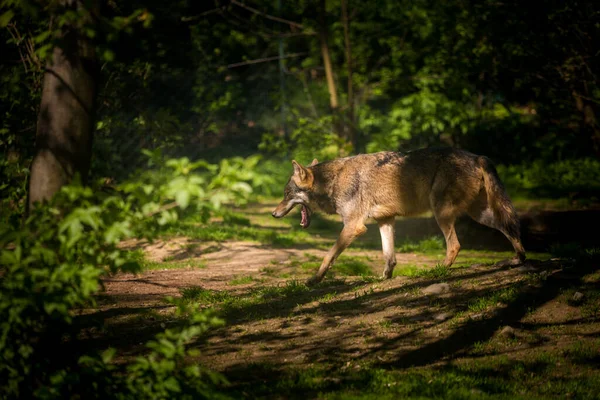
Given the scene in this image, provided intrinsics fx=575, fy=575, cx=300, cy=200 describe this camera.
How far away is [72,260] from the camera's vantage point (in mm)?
3777

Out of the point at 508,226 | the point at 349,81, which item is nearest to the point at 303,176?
the point at 508,226

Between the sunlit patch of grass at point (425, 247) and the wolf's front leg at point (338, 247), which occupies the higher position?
→ the wolf's front leg at point (338, 247)

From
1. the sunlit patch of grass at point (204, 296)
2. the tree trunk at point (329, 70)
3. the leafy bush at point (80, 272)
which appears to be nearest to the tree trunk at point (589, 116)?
the tree trunk at point (329, 70)

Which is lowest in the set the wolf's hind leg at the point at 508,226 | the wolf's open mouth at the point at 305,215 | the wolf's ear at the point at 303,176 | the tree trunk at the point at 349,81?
the wolf's hind leg at the point at 508,226

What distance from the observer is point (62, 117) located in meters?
4.67

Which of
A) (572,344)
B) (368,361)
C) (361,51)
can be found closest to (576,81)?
(361,51)

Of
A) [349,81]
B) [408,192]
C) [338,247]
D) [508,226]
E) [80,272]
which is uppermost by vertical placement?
[349,81]

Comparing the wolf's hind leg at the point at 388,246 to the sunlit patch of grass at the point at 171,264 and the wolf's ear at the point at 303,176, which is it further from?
the sunlit patch of grass at the point at 171,264

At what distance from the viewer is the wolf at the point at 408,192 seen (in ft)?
28.6

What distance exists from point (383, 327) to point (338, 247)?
8.93 feet

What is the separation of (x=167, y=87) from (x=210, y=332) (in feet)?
60.9

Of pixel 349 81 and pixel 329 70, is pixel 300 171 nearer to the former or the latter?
pixel 349 81

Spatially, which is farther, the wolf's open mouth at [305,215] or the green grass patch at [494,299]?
the wolf's open mouth at [305,215]

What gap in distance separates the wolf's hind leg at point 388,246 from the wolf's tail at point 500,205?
1.58 m
